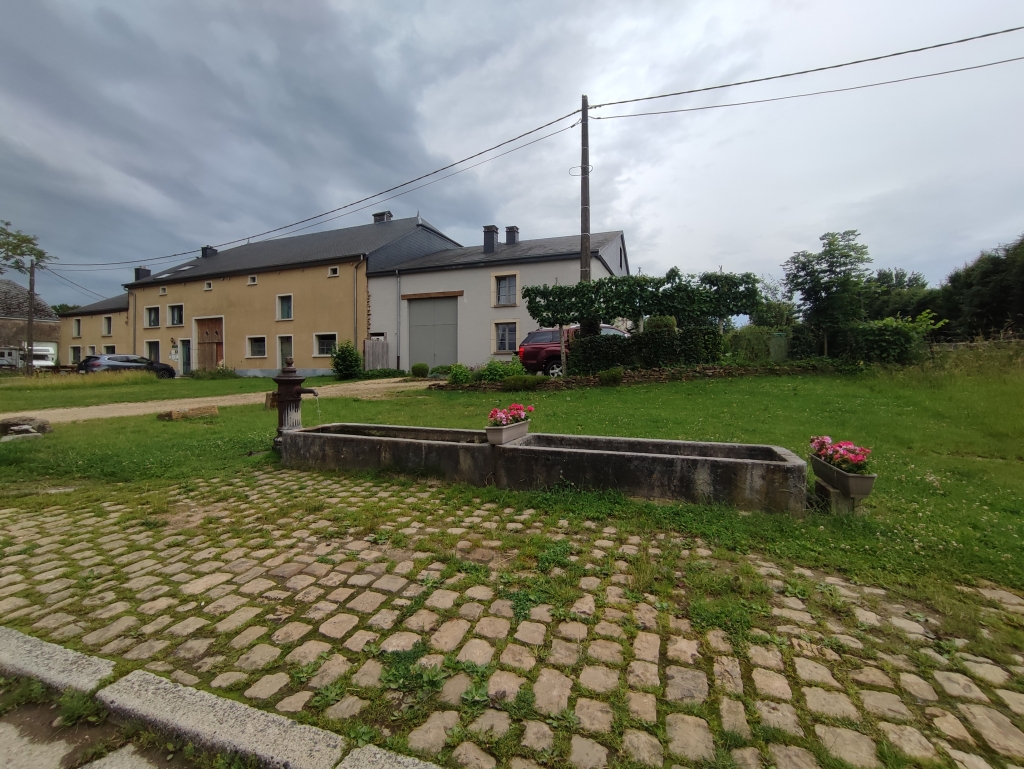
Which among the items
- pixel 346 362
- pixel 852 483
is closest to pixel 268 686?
pixel 852 483

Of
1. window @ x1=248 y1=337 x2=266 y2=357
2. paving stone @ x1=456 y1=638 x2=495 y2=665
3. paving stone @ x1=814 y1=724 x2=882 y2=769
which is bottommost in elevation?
paving stone @ x1=814 y1=724 x2=882 y2=769

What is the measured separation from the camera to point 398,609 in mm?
2285

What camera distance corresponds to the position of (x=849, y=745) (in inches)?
57.7

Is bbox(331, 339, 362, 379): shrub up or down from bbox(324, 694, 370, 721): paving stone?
up

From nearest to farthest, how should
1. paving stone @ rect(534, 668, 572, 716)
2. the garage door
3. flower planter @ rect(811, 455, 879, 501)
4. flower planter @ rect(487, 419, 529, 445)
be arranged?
paving stone @ rect(534, 668, 572, 716), flower planter @ rect(811, 455, 879, 501), flower planter @ rect(487, 419, 529, 445), the garage door

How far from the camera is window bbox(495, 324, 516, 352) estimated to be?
63.6 ft

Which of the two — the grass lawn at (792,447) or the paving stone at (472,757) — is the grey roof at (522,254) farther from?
the paving stone at (472,757)

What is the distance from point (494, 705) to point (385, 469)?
10.9ft

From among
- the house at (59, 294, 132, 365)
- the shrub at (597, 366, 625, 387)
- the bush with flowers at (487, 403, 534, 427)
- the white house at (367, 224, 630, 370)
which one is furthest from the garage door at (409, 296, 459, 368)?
the house at (59, 294, 132, 365)

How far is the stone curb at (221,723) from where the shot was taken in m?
1.44

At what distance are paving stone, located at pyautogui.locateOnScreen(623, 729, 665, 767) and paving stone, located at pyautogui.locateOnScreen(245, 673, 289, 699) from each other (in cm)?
129

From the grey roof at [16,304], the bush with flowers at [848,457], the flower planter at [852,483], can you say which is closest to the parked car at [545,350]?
the bush with flowers at [848,457]

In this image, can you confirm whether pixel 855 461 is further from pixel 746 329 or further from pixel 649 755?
pixel 746 329

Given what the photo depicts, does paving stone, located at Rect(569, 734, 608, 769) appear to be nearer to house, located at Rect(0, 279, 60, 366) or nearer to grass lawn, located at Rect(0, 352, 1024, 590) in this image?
grass lawn, located at Rect(0, 352, 1024, 590)
